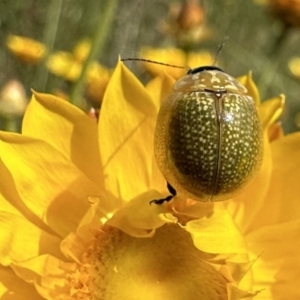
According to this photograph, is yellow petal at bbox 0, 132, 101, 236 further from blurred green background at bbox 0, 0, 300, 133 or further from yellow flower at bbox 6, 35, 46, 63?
blurred green background at bbox 0, 0, 300, 133

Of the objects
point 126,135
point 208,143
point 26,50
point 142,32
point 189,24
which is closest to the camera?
point 208,143

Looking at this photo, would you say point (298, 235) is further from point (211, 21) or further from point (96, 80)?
point (211, 21)

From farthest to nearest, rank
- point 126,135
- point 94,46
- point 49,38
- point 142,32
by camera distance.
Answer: point 142,32
point 49,38
point 94,46
point 126,135

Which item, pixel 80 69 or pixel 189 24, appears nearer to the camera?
pixel 189 24

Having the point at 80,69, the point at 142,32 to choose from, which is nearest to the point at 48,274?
the point at 80,69

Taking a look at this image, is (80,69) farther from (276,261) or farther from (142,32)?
(142,32)

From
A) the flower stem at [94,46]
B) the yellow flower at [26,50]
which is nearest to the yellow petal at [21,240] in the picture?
the flower stem at [94,46]

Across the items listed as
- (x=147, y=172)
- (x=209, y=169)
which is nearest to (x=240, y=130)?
(x=209, y=169)

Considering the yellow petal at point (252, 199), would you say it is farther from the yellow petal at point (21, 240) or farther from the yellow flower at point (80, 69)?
the yellow flower at point (80, 69)
